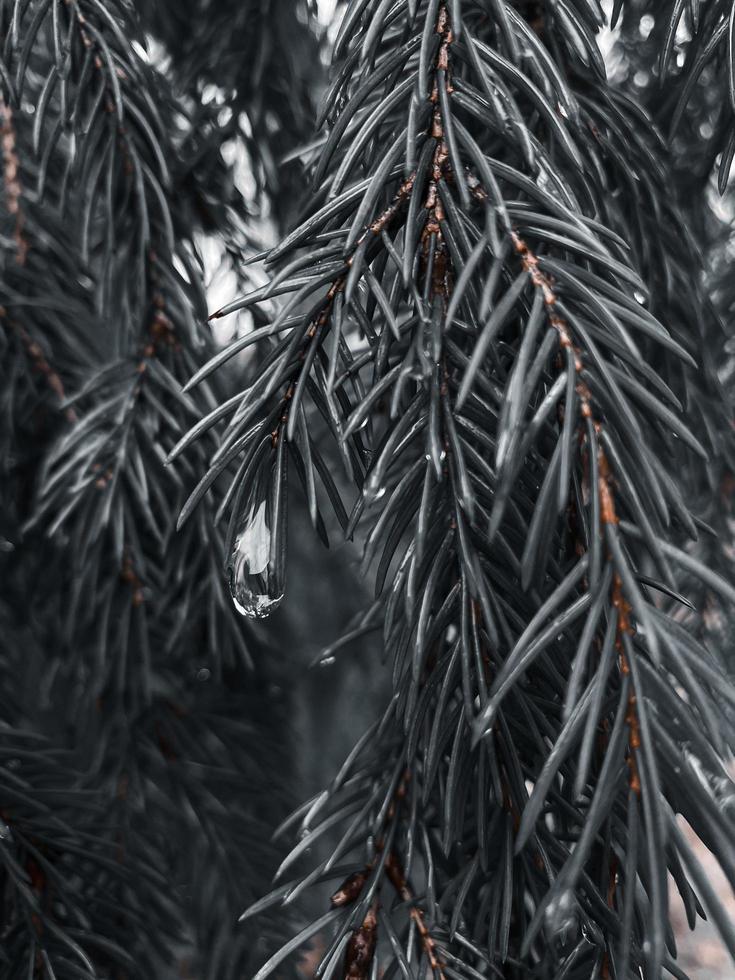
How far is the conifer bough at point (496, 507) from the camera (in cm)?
30

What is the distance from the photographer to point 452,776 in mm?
422

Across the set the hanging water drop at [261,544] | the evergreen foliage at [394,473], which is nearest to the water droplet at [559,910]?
the evergreen foliage at [394,473]

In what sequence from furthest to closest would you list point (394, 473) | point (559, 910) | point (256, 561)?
point (394, 473) < point (256, 561) < point (559, 910)

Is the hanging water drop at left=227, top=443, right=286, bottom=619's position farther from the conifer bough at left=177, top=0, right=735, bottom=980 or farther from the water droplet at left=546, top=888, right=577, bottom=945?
the water droplet at left=546, top=888, right=577, bottom=945

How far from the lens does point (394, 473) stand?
62 centimetres

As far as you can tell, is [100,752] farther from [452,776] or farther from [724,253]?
[724,253]

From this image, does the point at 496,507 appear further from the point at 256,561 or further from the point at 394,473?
the point at 394,473

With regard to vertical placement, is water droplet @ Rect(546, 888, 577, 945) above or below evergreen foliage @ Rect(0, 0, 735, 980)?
below

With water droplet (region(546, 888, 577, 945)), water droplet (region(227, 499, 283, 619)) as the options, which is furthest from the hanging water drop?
water droplet (region(546, 888, 577, 945))

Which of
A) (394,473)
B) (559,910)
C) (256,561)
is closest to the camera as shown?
(559,910)

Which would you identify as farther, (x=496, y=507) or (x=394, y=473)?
(x=394, y=473)

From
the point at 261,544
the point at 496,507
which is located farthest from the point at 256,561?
the point at 496,507

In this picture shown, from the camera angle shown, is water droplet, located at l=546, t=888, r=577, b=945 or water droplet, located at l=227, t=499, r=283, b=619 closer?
water droplet, located at l=546, t=888, r=577, b=945

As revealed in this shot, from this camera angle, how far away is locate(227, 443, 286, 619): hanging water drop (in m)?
0.40
